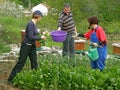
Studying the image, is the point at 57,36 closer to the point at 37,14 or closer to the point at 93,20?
the point at 93,20

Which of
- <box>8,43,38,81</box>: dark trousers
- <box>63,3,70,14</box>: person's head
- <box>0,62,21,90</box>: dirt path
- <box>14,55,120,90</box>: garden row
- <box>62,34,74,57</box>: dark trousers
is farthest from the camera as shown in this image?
<box>62,34,74,57</box>: dark trousers

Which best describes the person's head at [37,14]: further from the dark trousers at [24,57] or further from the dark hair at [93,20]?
the dark hair at [93,20]

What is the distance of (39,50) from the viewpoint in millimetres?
13297

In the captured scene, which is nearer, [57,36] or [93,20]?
[93,20]

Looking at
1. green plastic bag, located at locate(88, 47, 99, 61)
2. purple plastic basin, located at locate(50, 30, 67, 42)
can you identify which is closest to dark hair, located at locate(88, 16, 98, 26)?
green plastic bag, located at locate(88, 47, 99, 61)

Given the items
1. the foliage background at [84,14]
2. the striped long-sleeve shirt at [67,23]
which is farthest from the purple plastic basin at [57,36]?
the foliage background at [84,14]

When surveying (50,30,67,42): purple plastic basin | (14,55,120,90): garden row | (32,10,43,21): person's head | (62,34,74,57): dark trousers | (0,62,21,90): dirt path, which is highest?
(32,10,43,21): person's head

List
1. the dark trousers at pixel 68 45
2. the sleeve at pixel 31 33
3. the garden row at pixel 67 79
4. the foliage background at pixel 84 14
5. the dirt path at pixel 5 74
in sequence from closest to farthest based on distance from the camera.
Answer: the garden row at pixel 67 79, the dirt path at pixel 5 74, the sleeve at pixel 31 33, the dark trousers at pixel 68 45, the foliage background at pixel 84 14

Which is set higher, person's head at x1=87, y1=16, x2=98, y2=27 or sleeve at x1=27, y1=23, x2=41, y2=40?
person's head at x1=87, y1=16, x2=98, y2=27

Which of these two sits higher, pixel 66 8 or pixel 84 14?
pixel 66 8

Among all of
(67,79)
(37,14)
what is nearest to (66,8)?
(37,14)

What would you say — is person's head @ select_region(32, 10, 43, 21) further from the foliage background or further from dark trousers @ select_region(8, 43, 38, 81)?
the foliage background

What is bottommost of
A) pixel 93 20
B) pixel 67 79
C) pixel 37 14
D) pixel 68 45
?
pixel 67 79

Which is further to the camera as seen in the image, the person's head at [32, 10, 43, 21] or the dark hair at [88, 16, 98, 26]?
the dark hair at [88, 16, 98, 26]
